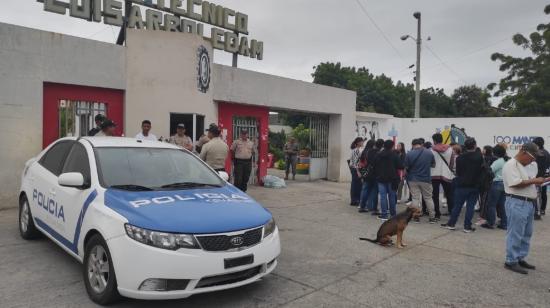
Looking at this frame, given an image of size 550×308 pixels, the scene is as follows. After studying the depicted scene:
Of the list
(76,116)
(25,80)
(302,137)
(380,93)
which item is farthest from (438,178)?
(380,93)

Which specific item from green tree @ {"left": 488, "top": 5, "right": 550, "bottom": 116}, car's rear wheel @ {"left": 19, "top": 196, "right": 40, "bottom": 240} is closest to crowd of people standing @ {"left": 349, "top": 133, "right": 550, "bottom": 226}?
car's rear wheel @ {"left": 19, "top": 196, "right": 40, "bottom": 240}

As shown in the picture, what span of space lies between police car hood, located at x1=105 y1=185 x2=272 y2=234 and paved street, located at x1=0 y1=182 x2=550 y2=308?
79 cm

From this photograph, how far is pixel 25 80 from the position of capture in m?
8.02

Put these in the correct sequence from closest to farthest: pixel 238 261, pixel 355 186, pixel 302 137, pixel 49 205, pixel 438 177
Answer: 1. pixel 238 261
2. pixel 49 205
3. pixel 438 177
4. pixel 355 186
5. pixel 302 137

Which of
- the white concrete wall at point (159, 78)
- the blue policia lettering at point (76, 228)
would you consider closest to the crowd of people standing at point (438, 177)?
the white concrete wall at point (159, 78)

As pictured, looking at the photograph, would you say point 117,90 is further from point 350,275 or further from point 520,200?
point 520,200

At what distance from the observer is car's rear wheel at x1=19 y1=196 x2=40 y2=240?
5.54 m

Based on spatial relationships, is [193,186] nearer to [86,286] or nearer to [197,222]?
[197,222]

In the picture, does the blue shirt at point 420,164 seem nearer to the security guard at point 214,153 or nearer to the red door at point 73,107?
the security guard at point 214,153

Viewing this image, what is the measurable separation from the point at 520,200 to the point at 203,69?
25.6 ft

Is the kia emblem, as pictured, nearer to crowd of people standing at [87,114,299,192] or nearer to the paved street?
the paved street

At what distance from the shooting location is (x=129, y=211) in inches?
141

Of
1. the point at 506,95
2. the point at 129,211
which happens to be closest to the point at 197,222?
the point at 129,211

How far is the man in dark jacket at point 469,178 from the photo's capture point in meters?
7.12
